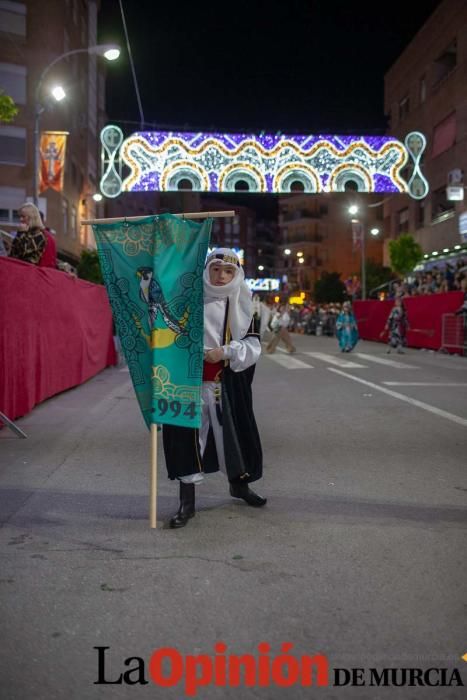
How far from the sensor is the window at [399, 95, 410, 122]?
49.5m

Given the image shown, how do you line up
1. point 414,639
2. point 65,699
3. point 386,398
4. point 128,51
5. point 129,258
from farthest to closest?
point 128,51
point 386,398
point 129,258
point 414,639
point 65,699

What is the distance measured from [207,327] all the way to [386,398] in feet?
23.1

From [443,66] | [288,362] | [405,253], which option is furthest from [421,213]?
[288,362]

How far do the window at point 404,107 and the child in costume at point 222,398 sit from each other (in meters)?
48.3

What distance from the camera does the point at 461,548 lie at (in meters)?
4.18

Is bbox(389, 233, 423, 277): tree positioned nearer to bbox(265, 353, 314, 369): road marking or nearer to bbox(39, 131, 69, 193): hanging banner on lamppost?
bbox(39, 131, 69, 193): hanging banner on lamppost

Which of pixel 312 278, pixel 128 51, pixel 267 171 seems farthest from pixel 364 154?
pixel 312 278

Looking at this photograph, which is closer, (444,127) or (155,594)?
(155,594)

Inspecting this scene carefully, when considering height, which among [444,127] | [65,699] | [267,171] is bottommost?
[65,699]

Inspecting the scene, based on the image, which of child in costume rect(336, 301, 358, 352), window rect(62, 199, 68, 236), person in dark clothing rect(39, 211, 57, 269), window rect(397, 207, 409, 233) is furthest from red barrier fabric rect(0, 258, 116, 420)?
window rect(397, 207, 409, 233)

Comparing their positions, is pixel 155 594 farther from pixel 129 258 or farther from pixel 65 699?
pixel 129 258

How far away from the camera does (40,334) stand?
31.8 feet

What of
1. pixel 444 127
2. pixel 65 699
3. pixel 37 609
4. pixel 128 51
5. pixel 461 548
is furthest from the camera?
pixel 444 127

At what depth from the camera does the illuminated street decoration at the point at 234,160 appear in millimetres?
31625
